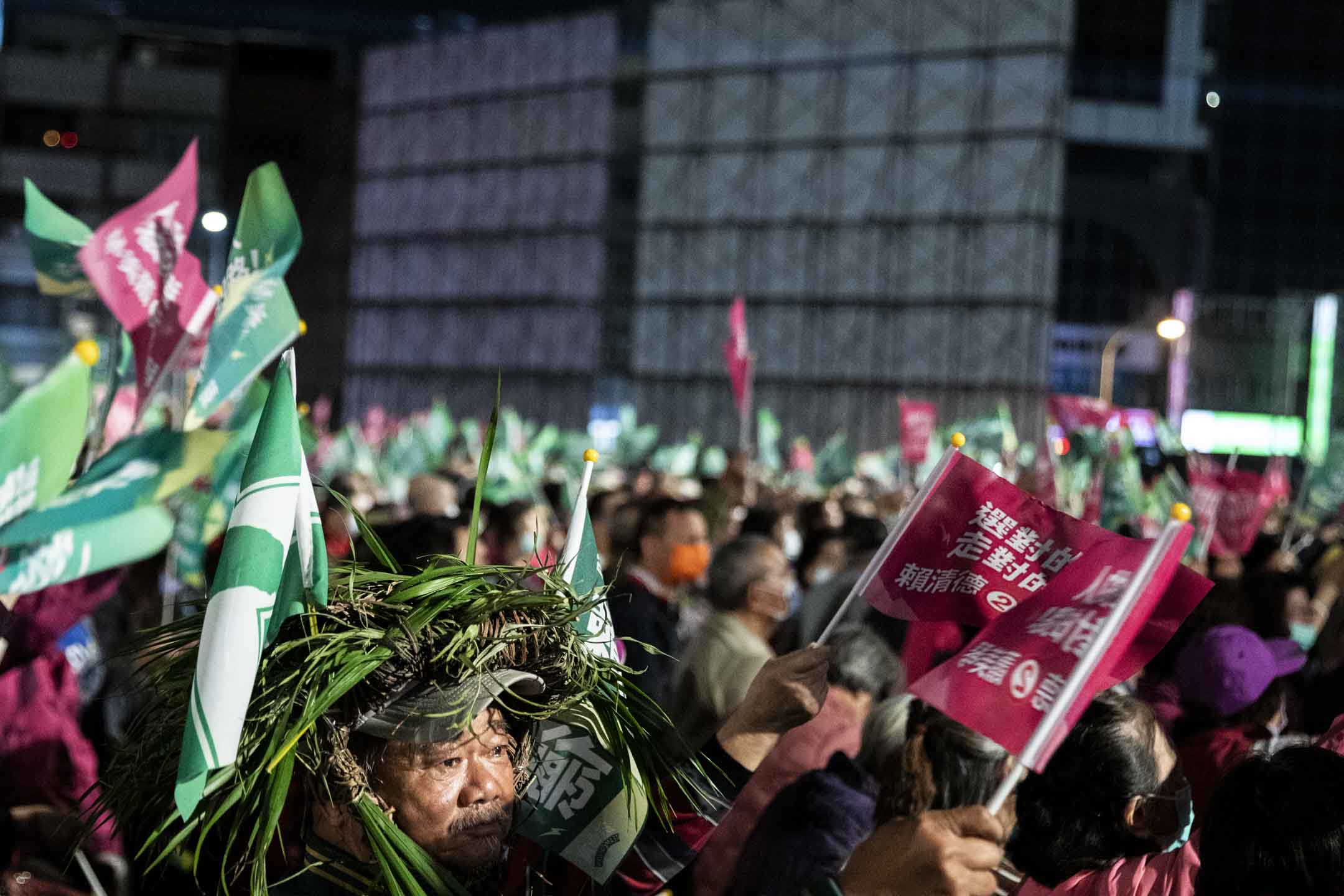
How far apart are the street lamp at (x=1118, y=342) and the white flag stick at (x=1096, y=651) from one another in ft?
45.4

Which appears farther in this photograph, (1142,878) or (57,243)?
(57,243)

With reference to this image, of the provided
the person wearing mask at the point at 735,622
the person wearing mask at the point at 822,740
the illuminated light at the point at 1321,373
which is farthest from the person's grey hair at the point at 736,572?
the illuminated light at the point at 1321,373

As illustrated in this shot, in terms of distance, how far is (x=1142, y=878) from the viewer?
2.10 metres

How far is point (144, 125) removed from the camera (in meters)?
36.3

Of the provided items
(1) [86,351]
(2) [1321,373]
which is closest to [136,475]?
(1) [86,351]

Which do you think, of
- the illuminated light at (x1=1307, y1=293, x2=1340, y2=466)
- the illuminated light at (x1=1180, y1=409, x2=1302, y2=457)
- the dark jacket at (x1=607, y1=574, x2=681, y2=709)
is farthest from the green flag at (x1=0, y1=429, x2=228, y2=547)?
the illuminated light at (x1=1180, y1=409, x2=1302, y2=457)

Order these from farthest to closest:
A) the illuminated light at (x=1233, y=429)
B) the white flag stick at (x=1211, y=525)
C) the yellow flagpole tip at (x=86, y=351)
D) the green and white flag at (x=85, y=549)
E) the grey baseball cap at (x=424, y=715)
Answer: the illuminated light at (x=1233, y=429)
the white flag stick at (x=1211, y=525)
the green and white flag at (x=85, y=549)
the yellow flagpole tip at (x=86, y=351)
the grey baseball cap at (x=424, y=715)

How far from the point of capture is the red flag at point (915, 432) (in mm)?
11617

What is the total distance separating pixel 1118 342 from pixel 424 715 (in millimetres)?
30155

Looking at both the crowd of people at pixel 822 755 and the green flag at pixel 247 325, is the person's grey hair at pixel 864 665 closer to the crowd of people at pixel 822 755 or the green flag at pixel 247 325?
the crowd of people at pixel 822 755

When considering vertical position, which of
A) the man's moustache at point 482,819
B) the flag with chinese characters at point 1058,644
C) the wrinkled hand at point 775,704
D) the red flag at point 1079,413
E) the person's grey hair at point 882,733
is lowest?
the person's grey hair at point 882,733

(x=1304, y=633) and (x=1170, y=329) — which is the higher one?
(x=1170, y=329)

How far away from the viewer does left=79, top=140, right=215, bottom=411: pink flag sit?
4152 millimetres

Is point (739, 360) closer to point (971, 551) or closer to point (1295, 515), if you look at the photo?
point (1295, 515)
